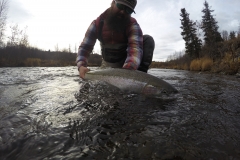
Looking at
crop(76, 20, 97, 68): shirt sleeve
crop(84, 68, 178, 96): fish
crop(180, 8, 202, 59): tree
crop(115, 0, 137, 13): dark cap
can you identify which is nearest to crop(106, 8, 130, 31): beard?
crop(115, 0, 137, 13): dark cap

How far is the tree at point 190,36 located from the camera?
953 inches

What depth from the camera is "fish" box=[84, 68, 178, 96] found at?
Answer: 6.10 feet

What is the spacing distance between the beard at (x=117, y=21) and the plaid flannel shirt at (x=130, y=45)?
132mm

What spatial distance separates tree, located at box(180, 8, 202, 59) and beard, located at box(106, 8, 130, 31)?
23768mm

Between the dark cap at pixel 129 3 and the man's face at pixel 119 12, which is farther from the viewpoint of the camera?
the man's face at pixel 119 12

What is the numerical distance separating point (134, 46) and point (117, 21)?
Answer: 0.56m

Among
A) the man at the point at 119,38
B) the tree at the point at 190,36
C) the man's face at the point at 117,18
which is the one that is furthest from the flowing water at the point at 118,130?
the tree at the point at 190,36

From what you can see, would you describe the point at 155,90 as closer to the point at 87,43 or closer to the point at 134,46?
the point at 134,46

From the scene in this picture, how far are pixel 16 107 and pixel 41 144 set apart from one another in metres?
0.85

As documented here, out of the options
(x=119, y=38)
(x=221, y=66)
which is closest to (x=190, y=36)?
(x=221, y=66)

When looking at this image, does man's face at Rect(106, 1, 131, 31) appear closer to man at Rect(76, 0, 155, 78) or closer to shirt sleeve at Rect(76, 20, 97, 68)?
man at Rect(76, 0, 155, 78)

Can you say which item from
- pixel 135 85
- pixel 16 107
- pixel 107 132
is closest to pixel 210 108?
pixel 135 85

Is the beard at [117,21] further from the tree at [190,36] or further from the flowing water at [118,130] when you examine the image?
the tree at [190,36]

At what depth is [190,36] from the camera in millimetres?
24844
